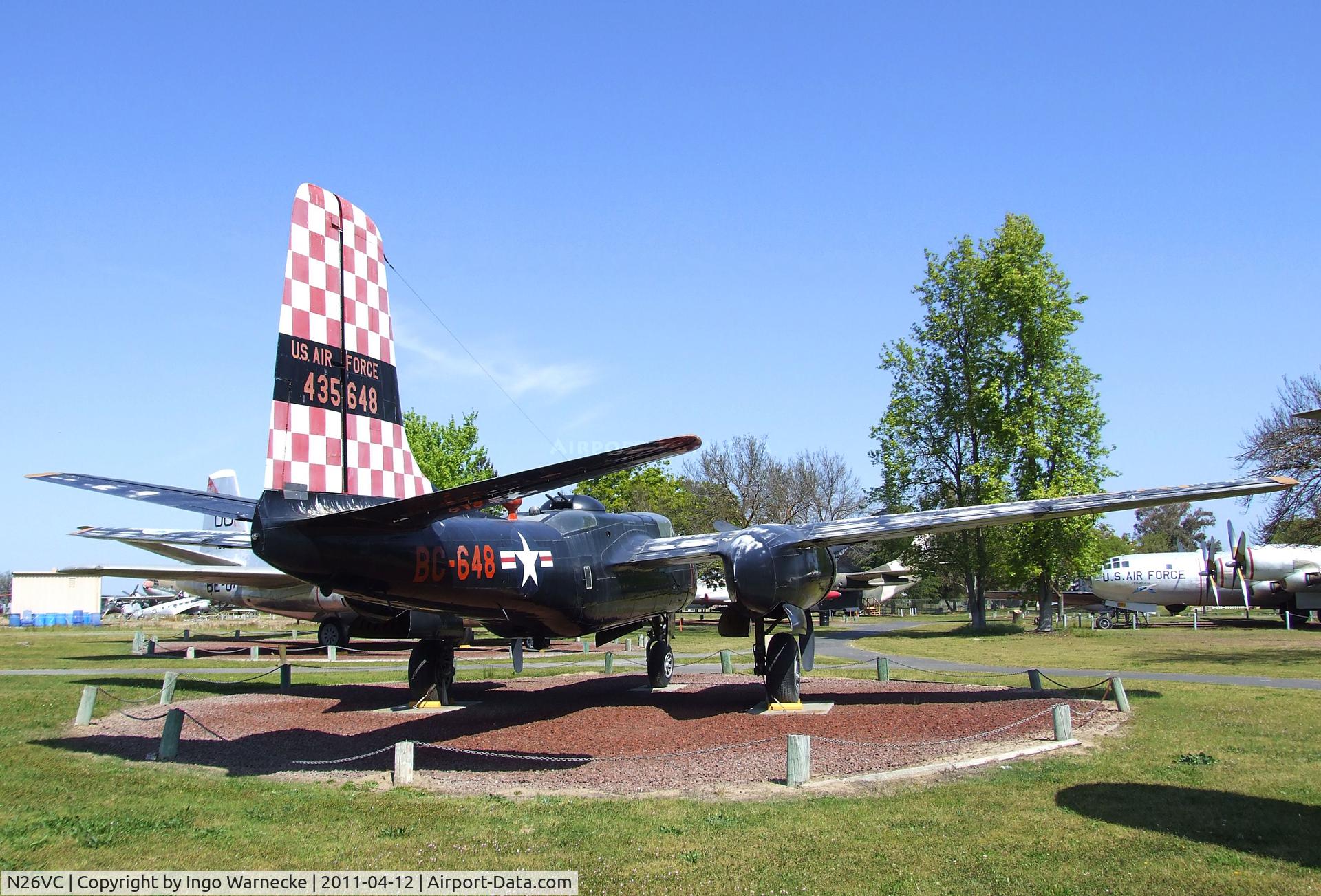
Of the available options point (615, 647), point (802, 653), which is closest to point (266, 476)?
point (802, 653)

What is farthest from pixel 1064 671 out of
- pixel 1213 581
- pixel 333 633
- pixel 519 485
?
pixel 1213 581

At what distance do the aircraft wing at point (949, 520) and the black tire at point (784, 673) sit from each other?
2112 millimetres

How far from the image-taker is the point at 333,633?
124 feet

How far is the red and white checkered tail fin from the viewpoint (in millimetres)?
10906

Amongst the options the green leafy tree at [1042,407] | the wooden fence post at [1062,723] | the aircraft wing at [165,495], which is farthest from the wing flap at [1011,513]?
the green leafy tree at [1042,407]

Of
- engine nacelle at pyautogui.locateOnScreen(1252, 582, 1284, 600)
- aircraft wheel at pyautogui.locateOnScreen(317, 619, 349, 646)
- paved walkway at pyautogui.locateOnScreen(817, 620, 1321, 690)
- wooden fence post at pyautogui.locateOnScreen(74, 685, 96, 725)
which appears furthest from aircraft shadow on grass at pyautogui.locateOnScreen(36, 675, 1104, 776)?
engine nacelle at pyautogui.locateOnScreen(1252, 582, 1284, 600)

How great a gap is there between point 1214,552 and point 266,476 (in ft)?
167

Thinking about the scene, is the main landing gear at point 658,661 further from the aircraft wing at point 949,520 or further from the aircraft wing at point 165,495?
the aircraft wing at point 165,495

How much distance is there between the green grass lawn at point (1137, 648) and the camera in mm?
25250

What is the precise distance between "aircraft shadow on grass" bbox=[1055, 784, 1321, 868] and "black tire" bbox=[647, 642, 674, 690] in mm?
11223

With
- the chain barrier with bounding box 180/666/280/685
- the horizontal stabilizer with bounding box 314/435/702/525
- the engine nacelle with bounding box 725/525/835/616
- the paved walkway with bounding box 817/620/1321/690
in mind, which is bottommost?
the paved walkway with bounding box 817/620/1321/690

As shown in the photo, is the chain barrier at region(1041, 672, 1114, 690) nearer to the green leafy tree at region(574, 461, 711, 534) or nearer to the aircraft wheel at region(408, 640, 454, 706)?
the aircraft wheel at region(408, 640, 454, 706)

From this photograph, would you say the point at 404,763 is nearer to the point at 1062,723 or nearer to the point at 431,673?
the point at 431,673

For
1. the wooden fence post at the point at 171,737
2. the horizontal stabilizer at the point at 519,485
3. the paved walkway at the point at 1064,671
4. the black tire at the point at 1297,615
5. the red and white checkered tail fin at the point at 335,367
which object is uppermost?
the red and white checkered tail fin at the point at 335,367
